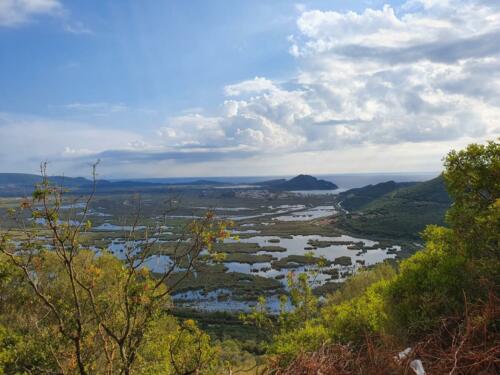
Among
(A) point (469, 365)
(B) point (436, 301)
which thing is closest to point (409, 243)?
(B) point (436, 301)

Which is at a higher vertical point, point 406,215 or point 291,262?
point 406,215

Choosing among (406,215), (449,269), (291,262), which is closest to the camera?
(449,269)

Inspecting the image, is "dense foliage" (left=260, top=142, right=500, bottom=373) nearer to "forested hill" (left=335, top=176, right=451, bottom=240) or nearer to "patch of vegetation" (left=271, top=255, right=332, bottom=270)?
"patch of vegetation" (left=271, top=255, right=332, bottom=270)

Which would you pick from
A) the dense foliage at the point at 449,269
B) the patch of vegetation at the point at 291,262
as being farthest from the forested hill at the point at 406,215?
the dense foliage at the point at 449,269

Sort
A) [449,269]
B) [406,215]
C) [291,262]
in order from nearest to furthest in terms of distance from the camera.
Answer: [449,269] < [291,262] < [406,215]

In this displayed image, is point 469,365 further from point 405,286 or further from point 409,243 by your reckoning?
point 409,243

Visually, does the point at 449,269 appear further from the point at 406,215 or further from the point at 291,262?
the point at 406,215

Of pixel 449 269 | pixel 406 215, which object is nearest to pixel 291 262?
pixel 406 215

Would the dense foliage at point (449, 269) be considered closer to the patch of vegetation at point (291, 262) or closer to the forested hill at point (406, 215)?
the patch of vegetation at point (291, 262)

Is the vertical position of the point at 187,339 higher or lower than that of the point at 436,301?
lower

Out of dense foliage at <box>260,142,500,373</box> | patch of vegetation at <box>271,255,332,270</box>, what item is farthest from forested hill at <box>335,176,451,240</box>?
dense foliage at <box>260,142,500,373</box>

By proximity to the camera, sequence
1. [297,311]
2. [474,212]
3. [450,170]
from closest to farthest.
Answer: [474,212]
[450,170]
[297,311]
